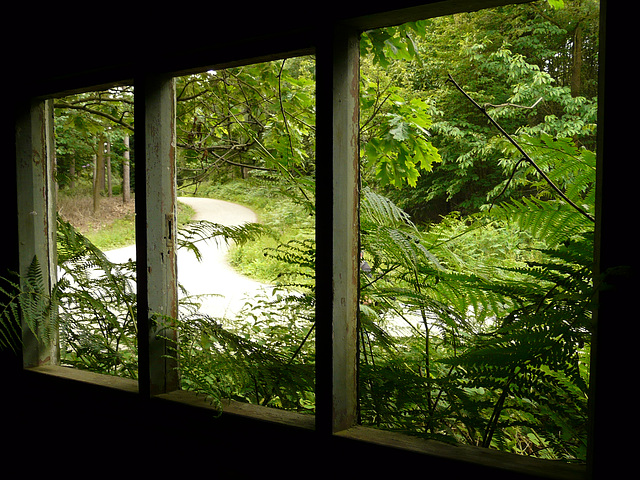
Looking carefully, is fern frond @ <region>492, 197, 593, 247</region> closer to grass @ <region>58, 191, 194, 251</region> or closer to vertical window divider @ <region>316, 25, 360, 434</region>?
vertical window divider @ <region>316, 25, 360, 434</region>

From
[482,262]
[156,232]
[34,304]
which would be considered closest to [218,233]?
[156,232]

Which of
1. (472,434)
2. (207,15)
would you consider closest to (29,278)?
(207,15)

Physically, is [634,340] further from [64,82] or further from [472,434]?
[64,82]

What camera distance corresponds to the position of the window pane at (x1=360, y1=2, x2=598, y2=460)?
101 cm

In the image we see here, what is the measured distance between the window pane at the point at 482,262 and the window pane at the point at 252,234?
27cm

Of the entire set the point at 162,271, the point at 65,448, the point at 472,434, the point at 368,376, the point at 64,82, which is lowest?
the point at 65,448

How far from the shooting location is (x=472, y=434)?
1301mm

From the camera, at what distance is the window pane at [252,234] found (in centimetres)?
140

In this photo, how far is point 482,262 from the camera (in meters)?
1.51

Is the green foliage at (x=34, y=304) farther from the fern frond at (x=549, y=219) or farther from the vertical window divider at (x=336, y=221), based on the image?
the fern frond at (x=549, y=219)

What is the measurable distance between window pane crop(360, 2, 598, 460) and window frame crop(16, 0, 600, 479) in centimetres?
14

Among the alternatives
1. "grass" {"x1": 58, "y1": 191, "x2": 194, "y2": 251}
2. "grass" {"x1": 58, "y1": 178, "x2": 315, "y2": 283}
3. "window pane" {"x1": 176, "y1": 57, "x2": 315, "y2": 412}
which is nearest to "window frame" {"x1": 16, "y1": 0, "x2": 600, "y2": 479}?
"window pane" {"x1": 176, "y1": 57, "x2": 315, "y2": 412}

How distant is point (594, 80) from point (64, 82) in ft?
7.08

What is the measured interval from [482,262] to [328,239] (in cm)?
70
